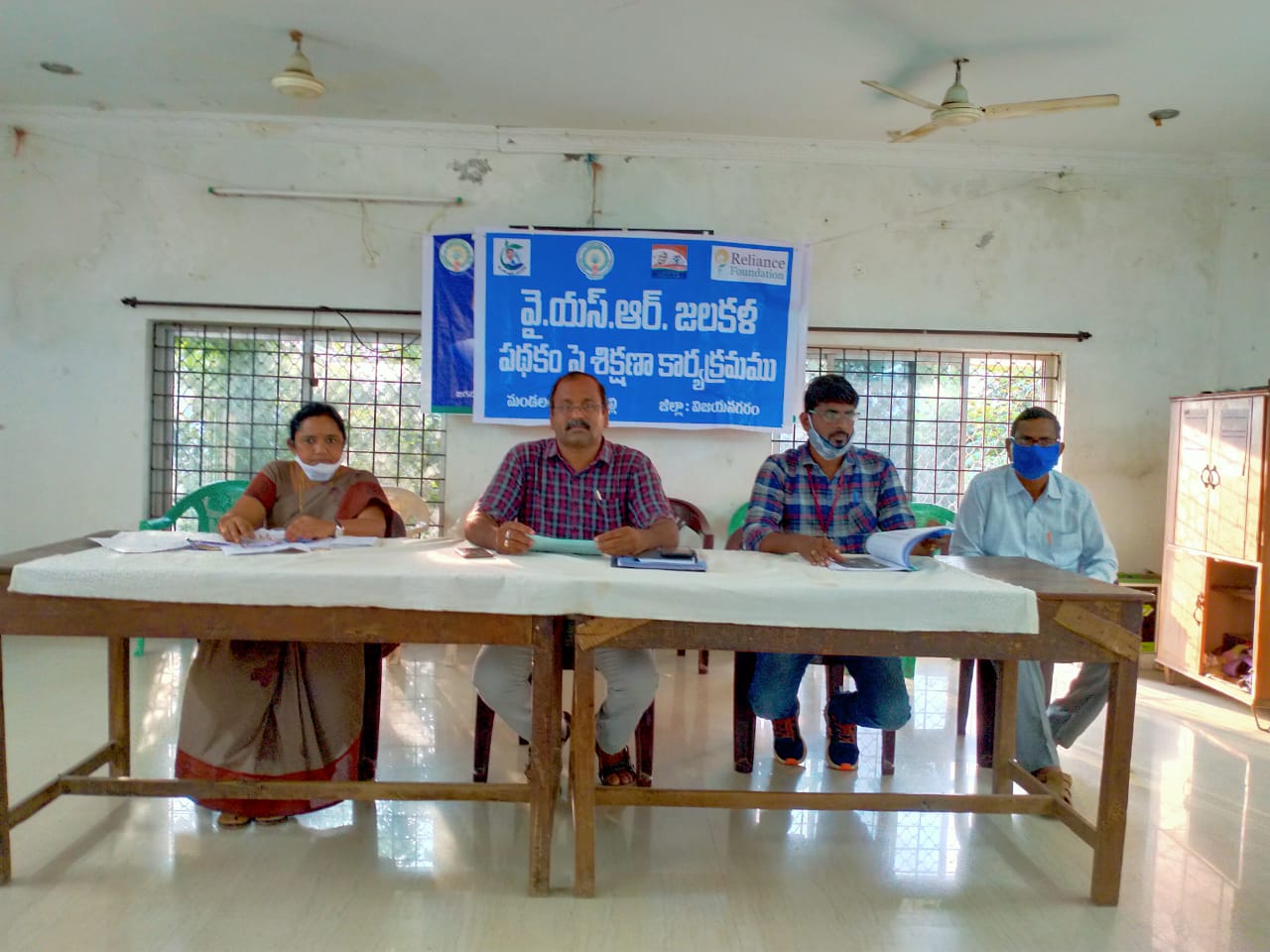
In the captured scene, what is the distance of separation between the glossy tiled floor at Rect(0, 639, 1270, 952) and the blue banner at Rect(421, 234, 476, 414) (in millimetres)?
2315

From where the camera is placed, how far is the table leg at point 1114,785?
2.11 metres

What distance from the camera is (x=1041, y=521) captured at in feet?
10.2

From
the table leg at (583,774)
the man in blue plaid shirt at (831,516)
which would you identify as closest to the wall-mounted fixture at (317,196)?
the man in blue plaid shirt at (831,516)

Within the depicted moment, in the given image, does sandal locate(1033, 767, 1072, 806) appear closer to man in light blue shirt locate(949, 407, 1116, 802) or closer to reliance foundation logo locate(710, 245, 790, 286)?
man in light blue shirt locate(949, 407, 1116, 802)

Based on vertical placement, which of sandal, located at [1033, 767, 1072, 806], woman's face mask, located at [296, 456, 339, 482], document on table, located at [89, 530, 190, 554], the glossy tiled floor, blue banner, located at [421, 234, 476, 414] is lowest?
the glossy tiled floor

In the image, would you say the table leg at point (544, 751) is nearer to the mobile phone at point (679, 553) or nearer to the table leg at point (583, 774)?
the table leg at point (583, 774)

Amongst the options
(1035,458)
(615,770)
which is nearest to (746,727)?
(615,770)

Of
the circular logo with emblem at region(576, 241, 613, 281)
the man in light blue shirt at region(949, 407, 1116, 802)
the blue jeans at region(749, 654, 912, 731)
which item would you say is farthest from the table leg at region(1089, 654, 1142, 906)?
the circular logo with emblem at region(576, 241, 613, 281)

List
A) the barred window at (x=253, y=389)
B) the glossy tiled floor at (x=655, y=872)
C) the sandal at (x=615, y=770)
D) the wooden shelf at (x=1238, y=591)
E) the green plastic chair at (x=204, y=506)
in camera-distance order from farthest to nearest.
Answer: the barred window at (x=253, y=389) → the green plastic chair at (x=204, y=506) → the wooden shelf at (x=1238, y=591) → the sandal at (x=615, y=770) → the glossy tiled floor at (x=655, y=872)

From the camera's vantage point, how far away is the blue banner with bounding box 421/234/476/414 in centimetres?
488

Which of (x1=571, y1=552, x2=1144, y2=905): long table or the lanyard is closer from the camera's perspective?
(x1=571, y1=552, x2=1144, y2=905): long table

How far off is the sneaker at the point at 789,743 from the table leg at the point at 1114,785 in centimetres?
110

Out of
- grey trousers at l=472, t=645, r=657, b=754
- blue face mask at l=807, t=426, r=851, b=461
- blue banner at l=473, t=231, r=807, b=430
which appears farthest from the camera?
blue banner at l=473, t=231, r=807, b=430

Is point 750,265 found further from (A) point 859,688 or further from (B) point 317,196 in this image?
(A) point 859,688
